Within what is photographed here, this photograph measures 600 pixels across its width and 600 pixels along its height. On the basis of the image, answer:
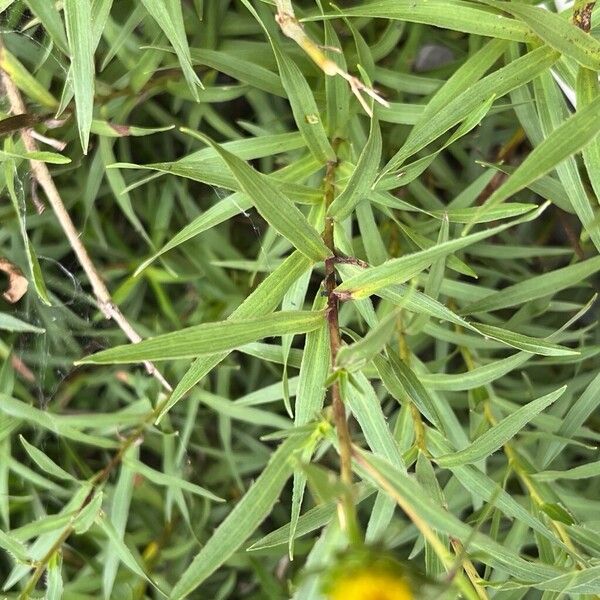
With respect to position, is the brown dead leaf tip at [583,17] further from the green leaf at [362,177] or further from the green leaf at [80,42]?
the green leaf at [80,42]

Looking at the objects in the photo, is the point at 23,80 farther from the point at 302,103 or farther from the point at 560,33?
the point at 560,33

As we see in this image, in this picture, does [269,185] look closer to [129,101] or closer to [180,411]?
[129,101]

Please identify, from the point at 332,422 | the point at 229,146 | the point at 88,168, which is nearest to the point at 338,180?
the point at 229,146

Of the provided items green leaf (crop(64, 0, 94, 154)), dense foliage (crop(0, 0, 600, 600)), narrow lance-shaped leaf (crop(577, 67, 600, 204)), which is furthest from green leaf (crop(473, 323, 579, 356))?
green leaf (crop(64, 0, 94, 154))

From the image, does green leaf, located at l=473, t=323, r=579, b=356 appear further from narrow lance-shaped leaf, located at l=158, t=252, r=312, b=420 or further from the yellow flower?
the yellow flower

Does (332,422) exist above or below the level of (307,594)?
above

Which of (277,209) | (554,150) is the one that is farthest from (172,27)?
(554,150)
